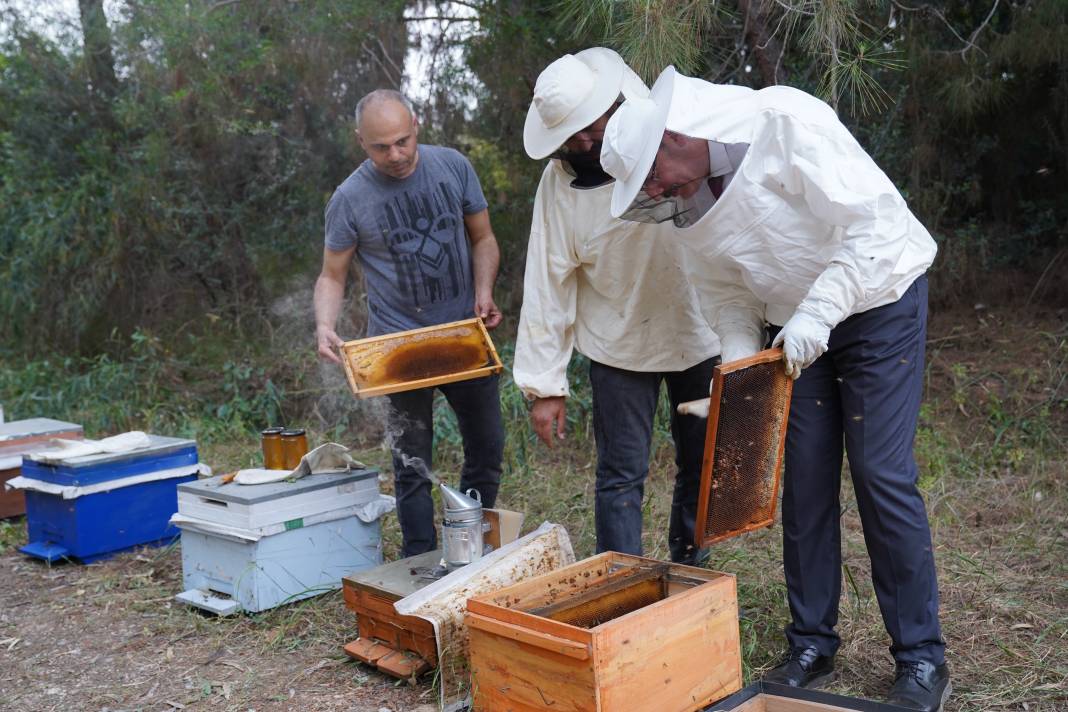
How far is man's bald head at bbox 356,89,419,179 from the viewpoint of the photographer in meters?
3.09

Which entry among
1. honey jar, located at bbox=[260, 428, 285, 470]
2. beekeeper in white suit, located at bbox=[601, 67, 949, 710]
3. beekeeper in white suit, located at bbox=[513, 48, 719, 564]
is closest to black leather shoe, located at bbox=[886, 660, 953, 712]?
beekeeper in white suit, located at bbox=[601, 67, 949, 710]

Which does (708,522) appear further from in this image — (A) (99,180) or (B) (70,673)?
(A) (99,180)

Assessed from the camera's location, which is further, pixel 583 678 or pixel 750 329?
Answer: pixel 750 329

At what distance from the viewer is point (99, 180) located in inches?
289

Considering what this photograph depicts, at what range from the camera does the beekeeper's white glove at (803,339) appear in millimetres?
2039

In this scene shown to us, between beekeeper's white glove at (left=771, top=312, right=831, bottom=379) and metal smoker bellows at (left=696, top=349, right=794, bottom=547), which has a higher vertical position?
beekeeper's white glove at (left=771, top=312, right=831, bottom=379)

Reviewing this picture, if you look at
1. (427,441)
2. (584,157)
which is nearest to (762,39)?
(584,157)

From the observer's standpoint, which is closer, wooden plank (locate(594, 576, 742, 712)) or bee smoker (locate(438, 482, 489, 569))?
wooden plank (locate(594, 576, 742, 712))

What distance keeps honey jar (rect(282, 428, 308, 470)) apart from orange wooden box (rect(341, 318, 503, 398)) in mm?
567

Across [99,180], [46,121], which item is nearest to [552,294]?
[99,180]

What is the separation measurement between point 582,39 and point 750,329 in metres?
2.46

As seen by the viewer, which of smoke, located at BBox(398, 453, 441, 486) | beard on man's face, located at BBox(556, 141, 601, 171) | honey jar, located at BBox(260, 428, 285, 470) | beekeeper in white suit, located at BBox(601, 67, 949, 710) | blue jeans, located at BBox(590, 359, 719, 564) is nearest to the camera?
beekeeper in white suit, located at BBox(601, 67, 949, 710)

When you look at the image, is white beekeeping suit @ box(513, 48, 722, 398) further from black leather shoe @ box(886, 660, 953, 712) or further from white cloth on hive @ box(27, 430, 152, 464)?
white cloth on hive @ box(27, 430, 152, 464)

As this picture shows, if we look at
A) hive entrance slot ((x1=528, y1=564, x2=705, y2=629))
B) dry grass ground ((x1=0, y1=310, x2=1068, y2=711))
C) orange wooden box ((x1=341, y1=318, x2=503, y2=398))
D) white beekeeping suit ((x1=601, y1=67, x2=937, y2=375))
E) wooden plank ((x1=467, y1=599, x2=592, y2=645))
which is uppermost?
white beekeeping suit ((x1=601, y1=67, x2=937, y2=375))
